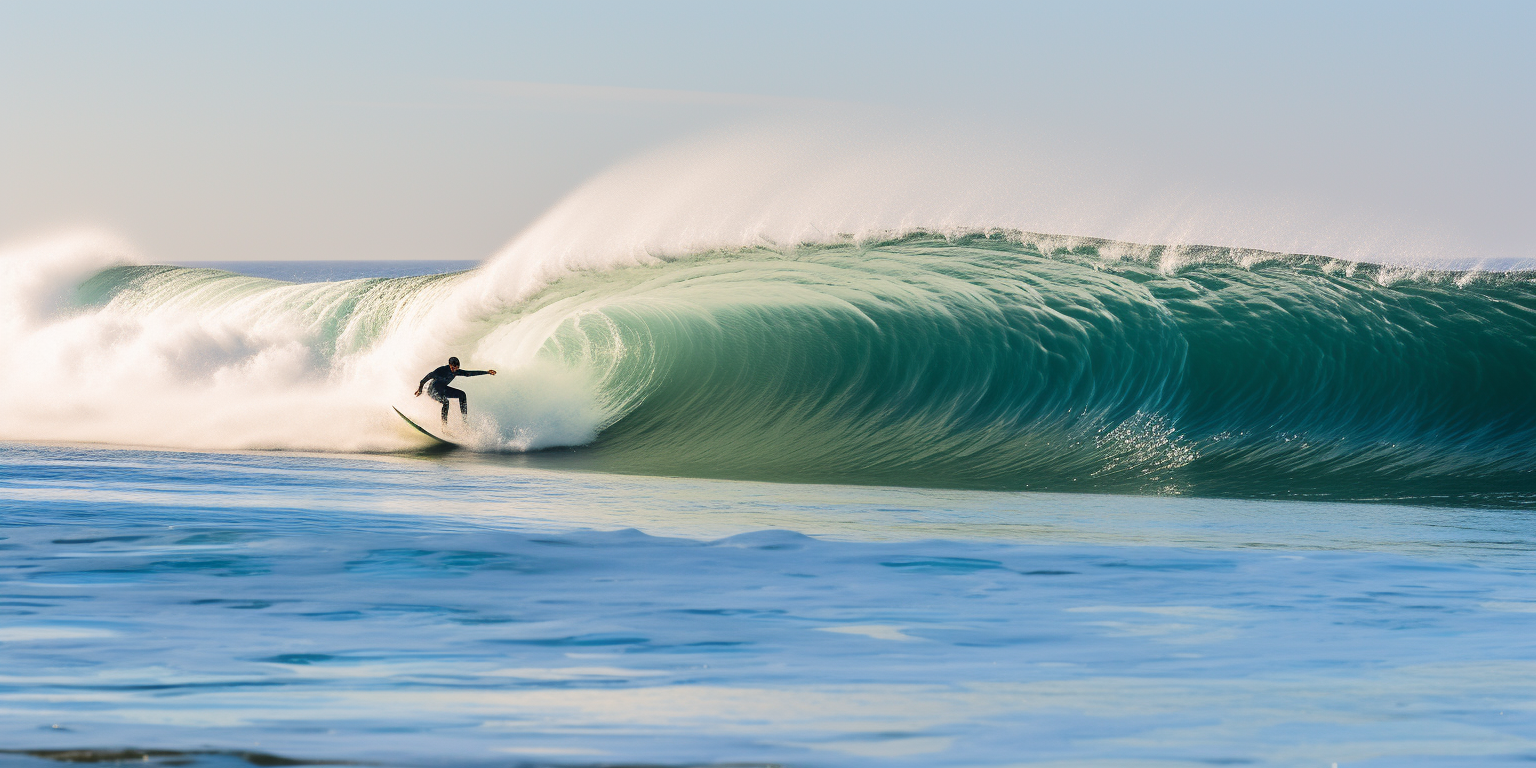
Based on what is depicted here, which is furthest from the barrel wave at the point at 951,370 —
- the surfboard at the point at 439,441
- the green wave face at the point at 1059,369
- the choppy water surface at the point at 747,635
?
the choppy water surface at the point at 747,635

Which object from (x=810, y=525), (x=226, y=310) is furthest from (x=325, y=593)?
Answer: (x=226, y=310)

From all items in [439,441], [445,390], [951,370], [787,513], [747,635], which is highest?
[951,370]

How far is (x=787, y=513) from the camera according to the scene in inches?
312

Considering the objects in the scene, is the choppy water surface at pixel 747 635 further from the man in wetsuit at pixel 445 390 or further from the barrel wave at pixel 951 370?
the man in wetsuit at pixel 445 390

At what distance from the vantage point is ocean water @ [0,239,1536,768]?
346cm

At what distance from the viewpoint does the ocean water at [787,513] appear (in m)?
3.46

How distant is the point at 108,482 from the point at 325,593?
14.6 feet

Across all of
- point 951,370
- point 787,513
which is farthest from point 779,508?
point 951,370

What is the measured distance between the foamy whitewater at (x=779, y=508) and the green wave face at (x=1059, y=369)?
47 millimetres

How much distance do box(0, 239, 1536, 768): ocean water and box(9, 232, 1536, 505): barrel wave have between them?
46 millimetres

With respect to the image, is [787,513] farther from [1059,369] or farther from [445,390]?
[445,390]

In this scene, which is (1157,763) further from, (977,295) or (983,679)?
A: (977,295)

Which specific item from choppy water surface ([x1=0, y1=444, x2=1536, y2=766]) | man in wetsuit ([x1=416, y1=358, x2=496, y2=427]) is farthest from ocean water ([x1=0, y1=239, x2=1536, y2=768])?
man in wetsuit ([x1=416, y1=358, x2=496, y2=427])

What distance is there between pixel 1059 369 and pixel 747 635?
27.1ft
